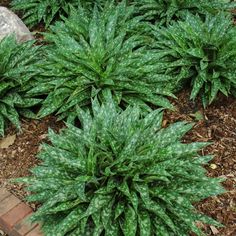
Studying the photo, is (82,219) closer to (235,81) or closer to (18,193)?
(18,193)

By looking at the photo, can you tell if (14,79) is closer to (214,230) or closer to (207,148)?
(207,148)

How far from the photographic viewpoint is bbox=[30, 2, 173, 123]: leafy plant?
184 inches

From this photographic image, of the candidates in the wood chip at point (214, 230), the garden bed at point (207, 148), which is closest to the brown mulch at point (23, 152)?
the garden bed at point (207, 148)

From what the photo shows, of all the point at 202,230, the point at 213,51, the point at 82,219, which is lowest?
the point at 202,230

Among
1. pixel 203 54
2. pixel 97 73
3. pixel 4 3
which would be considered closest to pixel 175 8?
pixel 203 54

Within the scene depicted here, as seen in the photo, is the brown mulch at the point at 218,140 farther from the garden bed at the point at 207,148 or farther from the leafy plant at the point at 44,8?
the leafy plant at the point at 44,8

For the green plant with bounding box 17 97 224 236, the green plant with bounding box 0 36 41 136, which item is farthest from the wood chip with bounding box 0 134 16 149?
the green plant with bounding box 17 97 224 236

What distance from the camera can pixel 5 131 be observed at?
15.9 feet

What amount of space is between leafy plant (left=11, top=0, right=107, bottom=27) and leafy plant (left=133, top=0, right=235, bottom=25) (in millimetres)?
717

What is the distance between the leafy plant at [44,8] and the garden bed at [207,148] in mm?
1767

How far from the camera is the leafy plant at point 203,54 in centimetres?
484

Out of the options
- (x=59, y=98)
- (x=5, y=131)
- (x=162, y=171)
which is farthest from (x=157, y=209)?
(x=5, y=131)

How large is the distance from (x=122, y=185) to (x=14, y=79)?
1.89 metres

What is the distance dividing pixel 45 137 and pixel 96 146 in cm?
108
